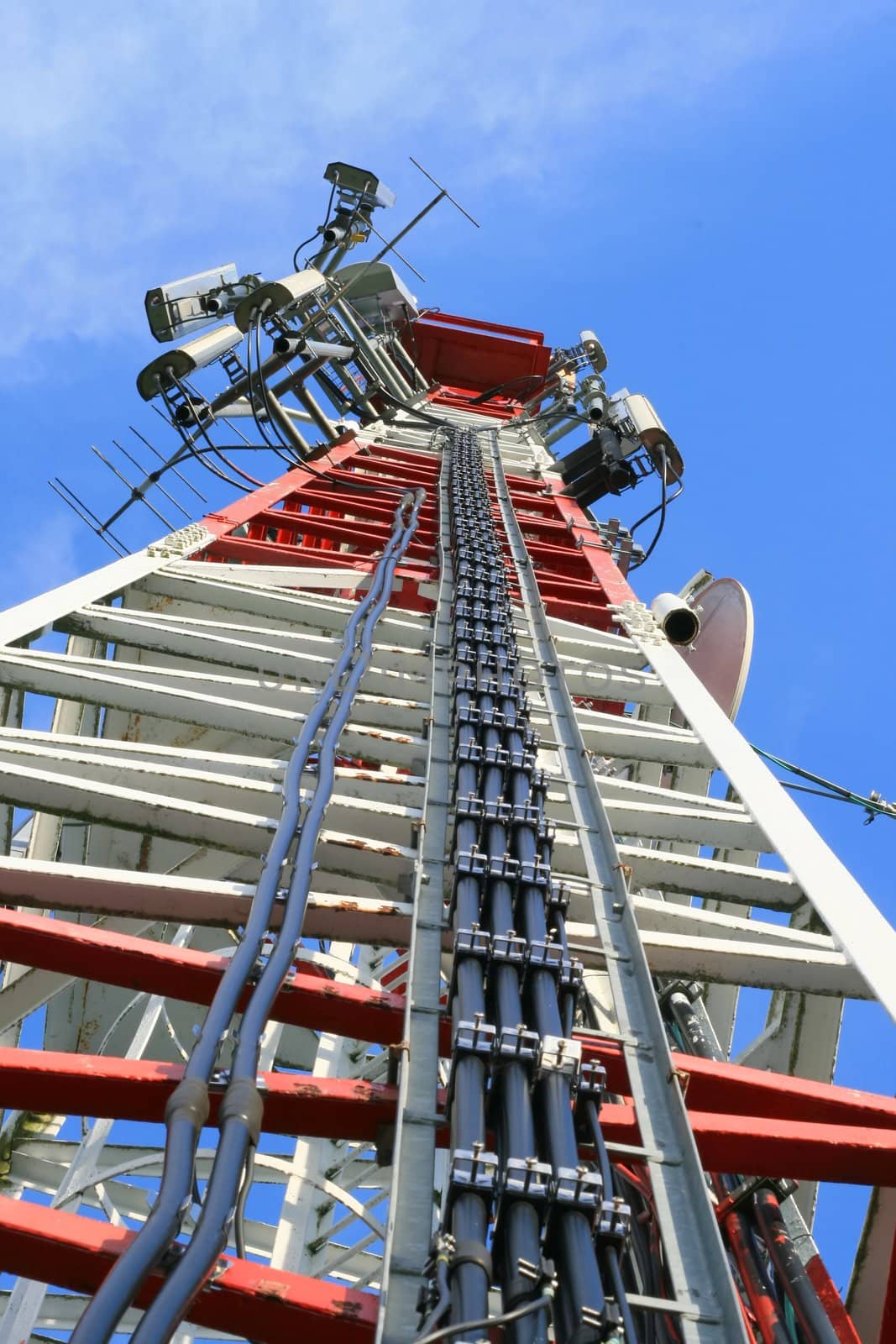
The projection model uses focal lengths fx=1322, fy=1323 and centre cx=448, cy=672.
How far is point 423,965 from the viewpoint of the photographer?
353cm

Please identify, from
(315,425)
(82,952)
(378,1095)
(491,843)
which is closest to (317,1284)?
(378,1095)

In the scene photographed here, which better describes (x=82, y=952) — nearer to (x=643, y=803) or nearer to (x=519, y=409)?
(x=643, y=803)

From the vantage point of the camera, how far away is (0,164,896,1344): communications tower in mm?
2568

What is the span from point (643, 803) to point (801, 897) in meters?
0.79

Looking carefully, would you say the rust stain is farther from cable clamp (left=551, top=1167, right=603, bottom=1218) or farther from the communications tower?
cable clamp (left=551, top=1167, right=603, bottom=1218)

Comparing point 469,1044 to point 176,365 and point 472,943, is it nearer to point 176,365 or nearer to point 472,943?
point 472,943

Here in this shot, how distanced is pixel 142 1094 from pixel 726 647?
599 centimetres

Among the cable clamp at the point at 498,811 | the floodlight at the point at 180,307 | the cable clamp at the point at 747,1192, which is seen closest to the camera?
the cable clamp at the point at 747,1192

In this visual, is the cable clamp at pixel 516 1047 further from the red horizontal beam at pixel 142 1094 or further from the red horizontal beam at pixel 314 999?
the red horizontal beam at pixel 314 999

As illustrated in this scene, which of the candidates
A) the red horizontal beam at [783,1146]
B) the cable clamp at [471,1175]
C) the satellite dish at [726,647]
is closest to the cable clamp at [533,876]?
the red horizontal beam at [783,1146]

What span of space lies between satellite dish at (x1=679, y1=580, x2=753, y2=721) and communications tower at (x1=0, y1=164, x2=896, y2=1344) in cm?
2

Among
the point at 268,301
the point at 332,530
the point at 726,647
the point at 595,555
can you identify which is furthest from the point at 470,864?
the point at 268,301

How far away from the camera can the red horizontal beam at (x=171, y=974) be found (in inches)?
142

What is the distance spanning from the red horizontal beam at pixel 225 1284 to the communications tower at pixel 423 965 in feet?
0.03
